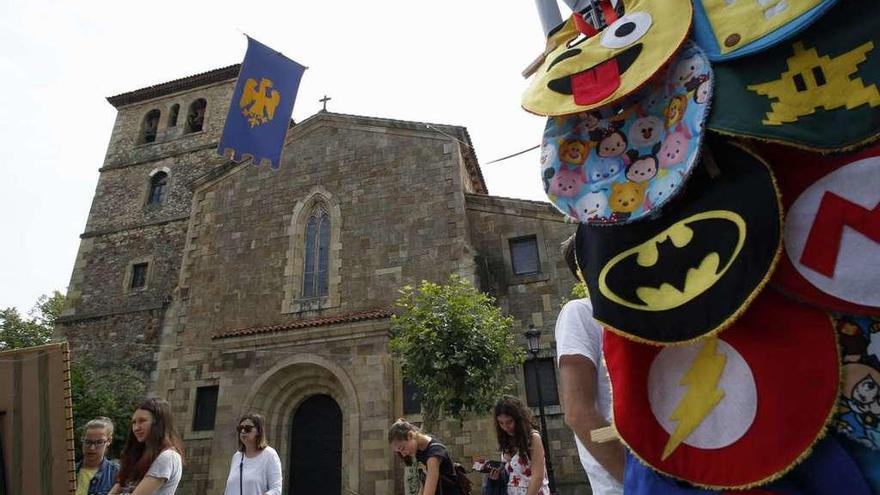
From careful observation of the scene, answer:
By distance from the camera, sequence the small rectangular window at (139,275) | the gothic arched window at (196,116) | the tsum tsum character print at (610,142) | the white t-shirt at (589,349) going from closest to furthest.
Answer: the tsum tsum character print at (610,142) → the white t-shirt at (589,349) → the small rectangular window at (139,275) → the gothic arched window at (196,116)

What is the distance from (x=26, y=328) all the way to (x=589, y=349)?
40252 mm

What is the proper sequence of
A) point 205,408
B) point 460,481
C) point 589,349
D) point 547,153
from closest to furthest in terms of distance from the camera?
point 547,153 < point 589,349 < point 460,481 < point 205,408

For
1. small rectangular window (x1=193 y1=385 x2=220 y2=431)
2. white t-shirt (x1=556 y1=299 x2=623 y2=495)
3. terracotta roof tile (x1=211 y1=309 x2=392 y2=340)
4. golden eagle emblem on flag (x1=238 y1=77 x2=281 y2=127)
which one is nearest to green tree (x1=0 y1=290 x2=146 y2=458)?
small rectangular window (x1=193 y1=385 x2=220 y2=431)

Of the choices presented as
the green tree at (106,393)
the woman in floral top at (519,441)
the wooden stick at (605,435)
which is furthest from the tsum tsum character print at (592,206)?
A: the green tree at (106,393)

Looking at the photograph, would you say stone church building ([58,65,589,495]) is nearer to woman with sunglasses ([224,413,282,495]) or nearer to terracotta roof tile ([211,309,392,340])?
terracotta roof tile ([211,309,392,340])

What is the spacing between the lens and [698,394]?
132 centimetres

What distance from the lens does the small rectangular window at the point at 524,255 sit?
496 inches

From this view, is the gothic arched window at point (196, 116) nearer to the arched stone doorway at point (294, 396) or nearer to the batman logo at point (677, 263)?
the arched stone doorway at point (294, 396)

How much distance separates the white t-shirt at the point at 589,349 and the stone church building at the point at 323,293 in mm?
8543

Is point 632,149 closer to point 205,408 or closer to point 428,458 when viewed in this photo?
point 428,458

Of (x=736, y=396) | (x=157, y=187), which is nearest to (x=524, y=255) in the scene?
(x=736, y=396)

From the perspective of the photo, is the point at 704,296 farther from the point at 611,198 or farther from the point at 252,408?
the point at 252,408

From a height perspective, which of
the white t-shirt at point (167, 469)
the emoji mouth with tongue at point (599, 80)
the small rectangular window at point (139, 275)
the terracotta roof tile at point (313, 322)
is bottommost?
the white t-shirt at point (167, 469)

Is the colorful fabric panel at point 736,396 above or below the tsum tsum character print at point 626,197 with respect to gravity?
below
